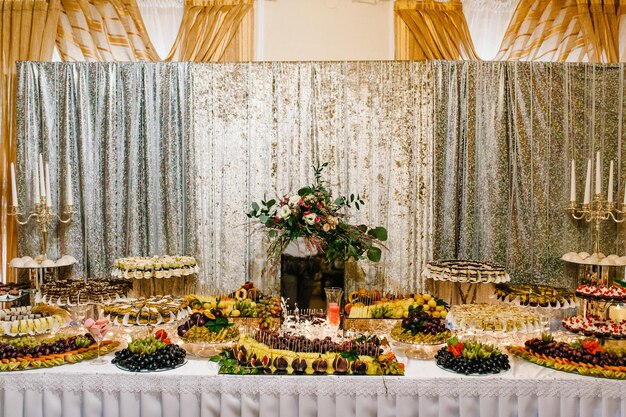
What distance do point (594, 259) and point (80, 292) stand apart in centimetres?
360

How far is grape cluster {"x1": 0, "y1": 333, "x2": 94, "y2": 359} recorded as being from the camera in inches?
104

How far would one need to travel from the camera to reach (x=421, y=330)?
2.89 m

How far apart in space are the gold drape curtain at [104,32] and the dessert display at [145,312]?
8.28 feet

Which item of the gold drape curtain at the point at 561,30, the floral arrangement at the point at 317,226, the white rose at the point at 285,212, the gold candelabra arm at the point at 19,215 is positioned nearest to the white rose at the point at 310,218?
the floral arrangement at the point at 317,226

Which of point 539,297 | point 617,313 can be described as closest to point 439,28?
point 539,297

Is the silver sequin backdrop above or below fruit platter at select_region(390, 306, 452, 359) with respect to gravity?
above

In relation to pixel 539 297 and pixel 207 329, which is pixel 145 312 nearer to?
pixel 207 329

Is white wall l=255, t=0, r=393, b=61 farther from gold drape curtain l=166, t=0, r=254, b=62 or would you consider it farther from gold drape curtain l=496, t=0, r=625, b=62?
gold drape curtain l=496, t=0, r=625, b=62

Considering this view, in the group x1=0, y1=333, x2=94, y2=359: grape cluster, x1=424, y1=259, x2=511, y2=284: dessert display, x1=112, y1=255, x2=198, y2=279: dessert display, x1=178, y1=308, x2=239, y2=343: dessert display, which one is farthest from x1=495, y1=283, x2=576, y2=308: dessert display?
x1=0, y1=333, x2=94, y2=359: grape cluster

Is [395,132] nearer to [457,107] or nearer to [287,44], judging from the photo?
[457,107]

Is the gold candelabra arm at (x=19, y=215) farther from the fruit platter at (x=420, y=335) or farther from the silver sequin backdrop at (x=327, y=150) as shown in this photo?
the fruit platter at (x=420, y=335)

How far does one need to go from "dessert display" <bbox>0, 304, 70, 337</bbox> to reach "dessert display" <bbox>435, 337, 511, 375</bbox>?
2.17 m

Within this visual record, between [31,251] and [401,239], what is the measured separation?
10.2 ft

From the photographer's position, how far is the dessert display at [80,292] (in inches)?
130
